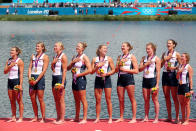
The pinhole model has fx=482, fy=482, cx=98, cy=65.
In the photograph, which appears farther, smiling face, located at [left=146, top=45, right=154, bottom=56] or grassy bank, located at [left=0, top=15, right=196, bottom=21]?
grassy bank, located at [left=0, top=15, right=196, bottom=21]

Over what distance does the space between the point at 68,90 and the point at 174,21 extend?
51.8m

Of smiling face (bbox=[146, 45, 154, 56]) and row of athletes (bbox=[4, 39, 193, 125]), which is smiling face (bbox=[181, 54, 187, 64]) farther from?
smiling face (bbox=[146, 45, 154, 56])

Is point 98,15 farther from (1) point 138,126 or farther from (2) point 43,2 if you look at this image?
(1) point 138,126

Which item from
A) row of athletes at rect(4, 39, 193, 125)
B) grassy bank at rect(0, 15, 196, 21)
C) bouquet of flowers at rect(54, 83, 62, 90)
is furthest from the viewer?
grassy bank at rect(0, 15, 196, 21)

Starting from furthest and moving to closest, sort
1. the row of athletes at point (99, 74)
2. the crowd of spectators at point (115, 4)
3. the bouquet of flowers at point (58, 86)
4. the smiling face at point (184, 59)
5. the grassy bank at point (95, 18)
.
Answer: the crowd of spectators at point (115, 4) < the grassy bank at point (95, 18) < the row of athletes at point (99, 74) < the bouquet of flowers at point (58, 86) < the smiling face at point (184, 59)

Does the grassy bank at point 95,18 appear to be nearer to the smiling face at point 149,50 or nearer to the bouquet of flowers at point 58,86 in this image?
the smiling face at point 149,50

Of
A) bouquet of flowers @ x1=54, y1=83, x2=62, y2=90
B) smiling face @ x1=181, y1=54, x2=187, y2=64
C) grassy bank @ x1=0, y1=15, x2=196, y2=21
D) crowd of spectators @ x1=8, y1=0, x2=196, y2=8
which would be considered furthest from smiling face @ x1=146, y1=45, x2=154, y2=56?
crowd of spectators @ x1=8, y1=0, x2=196, y2=8

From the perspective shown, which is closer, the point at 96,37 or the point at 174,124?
the point at 174,124

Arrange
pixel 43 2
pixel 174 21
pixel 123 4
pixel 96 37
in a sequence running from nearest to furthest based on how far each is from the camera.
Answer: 1. pixel 96 37
2. pixel 174 21
3. pixel 123 4
4. pixel 43 2

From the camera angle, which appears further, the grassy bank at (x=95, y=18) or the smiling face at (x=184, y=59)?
the grassy bank at (x=95, y=18)

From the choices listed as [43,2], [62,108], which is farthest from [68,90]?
[43,2]

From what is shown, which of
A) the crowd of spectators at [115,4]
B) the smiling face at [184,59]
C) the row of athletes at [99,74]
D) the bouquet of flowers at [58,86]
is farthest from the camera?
the crowd of spectators at [115,4]

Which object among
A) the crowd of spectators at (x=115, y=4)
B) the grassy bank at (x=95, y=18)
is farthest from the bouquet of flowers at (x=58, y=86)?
the crowd of spectators at (x=115, y=4)

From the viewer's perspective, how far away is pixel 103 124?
12.0 metres
